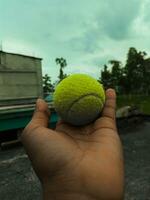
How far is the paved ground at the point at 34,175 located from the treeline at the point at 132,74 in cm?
2352

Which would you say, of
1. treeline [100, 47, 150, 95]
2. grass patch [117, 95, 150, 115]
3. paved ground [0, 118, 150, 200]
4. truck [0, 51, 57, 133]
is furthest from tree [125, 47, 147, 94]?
paved ground [0, 118, 150, 200]

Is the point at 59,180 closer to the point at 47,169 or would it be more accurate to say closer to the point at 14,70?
the point at 47,169

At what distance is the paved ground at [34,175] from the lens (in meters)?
4.42

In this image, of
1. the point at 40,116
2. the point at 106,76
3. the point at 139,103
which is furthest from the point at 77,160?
the point at 106,76

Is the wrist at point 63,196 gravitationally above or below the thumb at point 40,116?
below

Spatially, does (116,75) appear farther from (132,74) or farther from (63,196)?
(63,196)

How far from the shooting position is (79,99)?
1843 millimetres

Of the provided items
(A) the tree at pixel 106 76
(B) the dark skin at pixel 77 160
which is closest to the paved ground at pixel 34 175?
(B) the dark skin at pixel 77 160

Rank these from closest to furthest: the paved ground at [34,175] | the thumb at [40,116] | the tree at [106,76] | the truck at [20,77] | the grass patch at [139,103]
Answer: the thumb at [40,116], the paved ground at [34,175], the truck at [20,77], the grass patch at [139,103], the tree at [106,76]

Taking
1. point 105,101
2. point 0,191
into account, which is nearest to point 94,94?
point 105,101

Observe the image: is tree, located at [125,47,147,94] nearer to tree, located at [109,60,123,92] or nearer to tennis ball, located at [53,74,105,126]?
tree, located at [109,60,123,92]

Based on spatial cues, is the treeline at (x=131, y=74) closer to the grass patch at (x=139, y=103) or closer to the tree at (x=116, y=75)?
the tree at (x=116, y=75)

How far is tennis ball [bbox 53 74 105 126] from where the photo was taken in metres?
1.84

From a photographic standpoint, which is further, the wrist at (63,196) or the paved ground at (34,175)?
the paved ground at (34,175)
